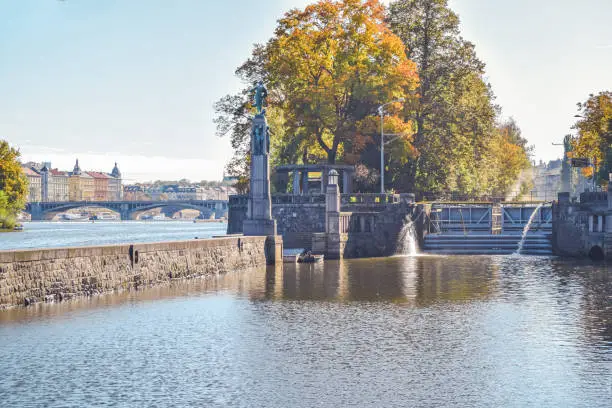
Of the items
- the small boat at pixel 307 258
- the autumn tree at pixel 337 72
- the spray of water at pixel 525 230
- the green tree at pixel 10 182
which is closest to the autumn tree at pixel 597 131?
the spray of water at pixel 525 230

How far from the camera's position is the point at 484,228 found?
7300cm

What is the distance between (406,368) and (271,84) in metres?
55.3

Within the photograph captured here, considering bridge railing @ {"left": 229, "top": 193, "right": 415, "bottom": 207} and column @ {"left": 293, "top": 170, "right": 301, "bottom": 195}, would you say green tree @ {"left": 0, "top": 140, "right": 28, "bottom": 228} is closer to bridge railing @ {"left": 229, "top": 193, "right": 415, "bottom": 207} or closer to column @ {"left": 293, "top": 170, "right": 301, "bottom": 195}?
column @ {"left": 293, "top": 170, "right": 301, "bottom": 195}

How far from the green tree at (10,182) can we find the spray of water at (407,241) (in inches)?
2616

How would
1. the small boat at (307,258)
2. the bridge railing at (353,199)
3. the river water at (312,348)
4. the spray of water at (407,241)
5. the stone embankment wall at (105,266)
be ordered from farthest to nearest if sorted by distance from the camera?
the spray of water at (407,241), the bridge railing at (353,199), the small boat at (307,258), the stone embankment wall at (105,266), the river water at (312,348)

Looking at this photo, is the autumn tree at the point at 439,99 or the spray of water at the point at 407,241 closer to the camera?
the spray of water at the point at 407,241

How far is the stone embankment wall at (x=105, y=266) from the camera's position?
98.7ft

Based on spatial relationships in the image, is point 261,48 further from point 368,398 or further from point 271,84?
point 368,398

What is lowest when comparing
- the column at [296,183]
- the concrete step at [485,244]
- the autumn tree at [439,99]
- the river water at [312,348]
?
the river water at [312,348]

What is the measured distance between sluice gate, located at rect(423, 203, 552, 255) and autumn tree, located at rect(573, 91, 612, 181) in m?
7.97

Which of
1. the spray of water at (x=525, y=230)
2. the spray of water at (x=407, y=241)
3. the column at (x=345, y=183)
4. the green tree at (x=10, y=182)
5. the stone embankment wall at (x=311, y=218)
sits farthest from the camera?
the green tree at (x=10, y=182)

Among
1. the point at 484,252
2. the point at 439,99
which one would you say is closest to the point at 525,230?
the point at 484,252

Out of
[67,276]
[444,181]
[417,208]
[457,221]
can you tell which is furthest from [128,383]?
Result: [444,181]

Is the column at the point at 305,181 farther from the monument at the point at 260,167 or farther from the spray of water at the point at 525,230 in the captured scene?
the monument at the point at 260,167
